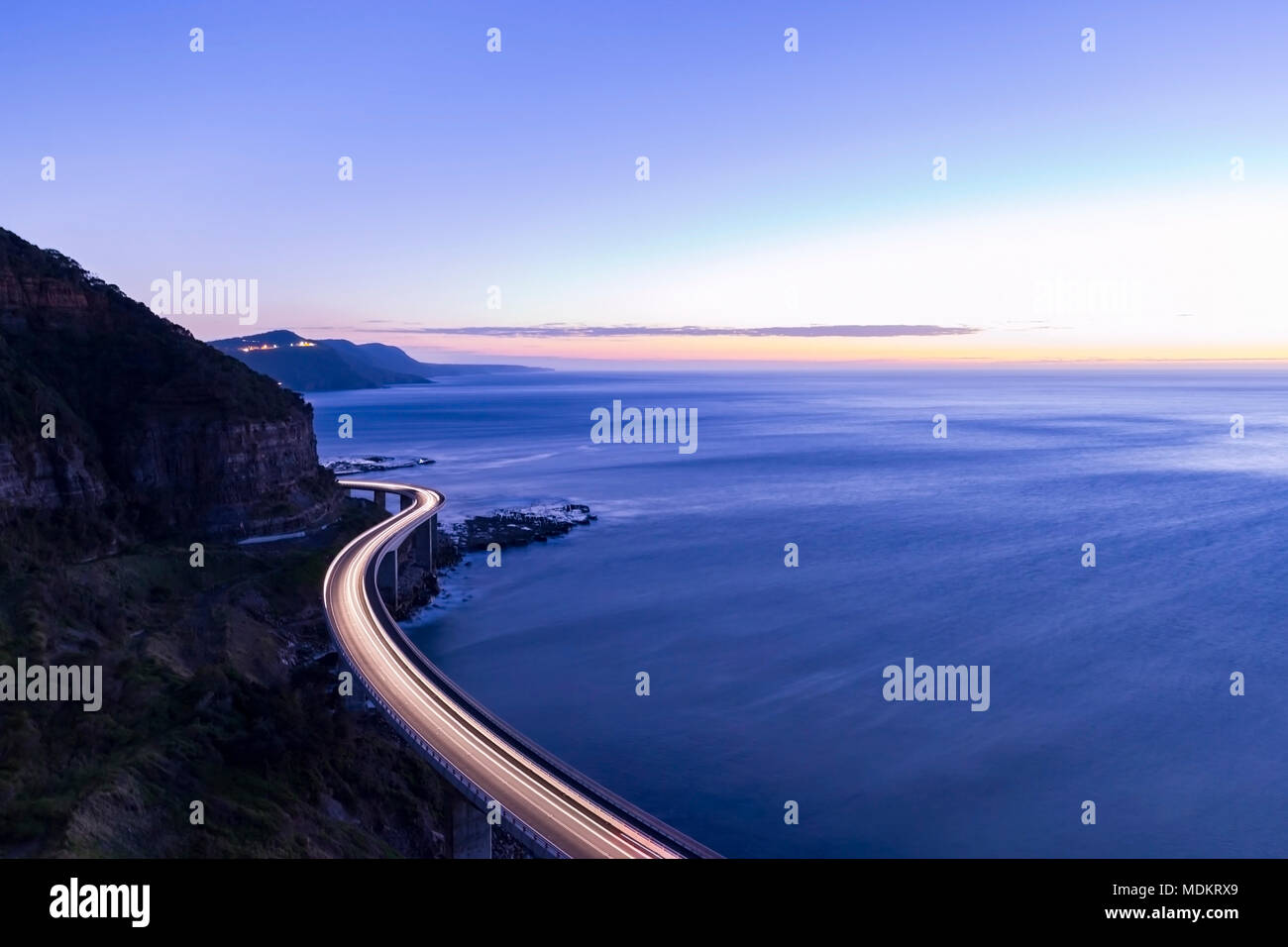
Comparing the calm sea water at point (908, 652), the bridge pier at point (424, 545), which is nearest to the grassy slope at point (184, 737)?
the calm sea water at point (908, 652)

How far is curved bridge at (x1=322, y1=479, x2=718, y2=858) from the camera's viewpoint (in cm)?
2097

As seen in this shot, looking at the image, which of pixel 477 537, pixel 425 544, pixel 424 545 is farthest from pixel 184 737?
pixel 477 537

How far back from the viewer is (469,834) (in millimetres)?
25594

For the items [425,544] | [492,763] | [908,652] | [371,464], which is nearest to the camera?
[492,763]

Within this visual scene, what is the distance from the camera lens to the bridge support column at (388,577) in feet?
173

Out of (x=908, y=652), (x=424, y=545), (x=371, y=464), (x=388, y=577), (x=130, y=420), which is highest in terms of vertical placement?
(x=130, y=420)

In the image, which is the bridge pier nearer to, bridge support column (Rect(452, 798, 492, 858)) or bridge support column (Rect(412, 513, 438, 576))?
bridge support column (Rect(412, 513, 438, 576))

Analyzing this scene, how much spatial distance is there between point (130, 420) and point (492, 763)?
135 ft

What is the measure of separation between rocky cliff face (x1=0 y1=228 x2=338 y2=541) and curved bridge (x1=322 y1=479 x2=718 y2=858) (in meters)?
16.8

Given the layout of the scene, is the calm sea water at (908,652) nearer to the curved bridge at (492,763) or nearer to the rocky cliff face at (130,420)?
the curved bridge at (492,763)

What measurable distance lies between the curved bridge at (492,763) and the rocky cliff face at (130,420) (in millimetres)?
16838

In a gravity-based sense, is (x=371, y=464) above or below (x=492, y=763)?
above

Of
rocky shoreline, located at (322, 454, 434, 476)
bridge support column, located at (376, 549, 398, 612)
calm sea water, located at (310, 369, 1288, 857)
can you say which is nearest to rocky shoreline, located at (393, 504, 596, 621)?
bridge support column, located at (376, 549, 398, 612)

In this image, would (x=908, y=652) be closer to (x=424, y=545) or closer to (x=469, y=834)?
(x=469, y=834)
